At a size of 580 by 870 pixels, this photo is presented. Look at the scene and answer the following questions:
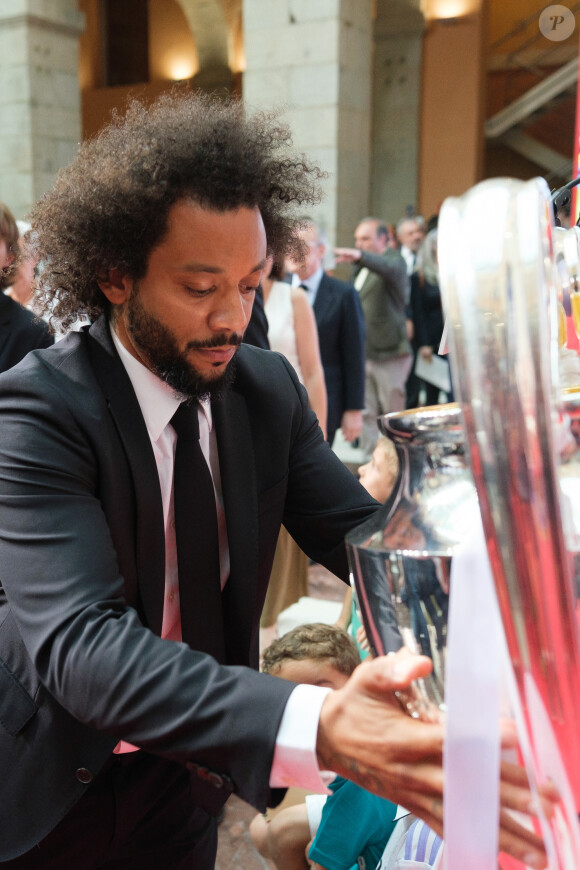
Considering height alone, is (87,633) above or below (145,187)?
below

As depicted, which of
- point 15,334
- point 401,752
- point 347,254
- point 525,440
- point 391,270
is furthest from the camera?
point 391,270

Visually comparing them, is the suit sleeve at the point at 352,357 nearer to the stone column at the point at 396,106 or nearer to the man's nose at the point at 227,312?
the man's nose at the point at 227,312

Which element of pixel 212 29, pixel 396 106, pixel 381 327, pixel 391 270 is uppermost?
pixel 212 29

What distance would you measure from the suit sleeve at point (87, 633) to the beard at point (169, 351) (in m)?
0.10

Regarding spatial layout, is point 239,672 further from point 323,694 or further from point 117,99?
point 117,99

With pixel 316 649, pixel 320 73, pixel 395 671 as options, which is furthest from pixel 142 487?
pixel 320 73

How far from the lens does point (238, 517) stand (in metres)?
1.13

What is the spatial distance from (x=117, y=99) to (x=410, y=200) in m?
6.14

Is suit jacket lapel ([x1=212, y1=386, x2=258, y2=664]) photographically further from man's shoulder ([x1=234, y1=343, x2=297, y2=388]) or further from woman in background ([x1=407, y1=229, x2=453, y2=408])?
woman in background ([x1=407, y1=229, x2=453, y2=408])

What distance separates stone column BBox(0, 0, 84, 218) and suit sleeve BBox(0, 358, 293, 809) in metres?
7.62

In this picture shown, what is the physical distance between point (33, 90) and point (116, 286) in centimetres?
793

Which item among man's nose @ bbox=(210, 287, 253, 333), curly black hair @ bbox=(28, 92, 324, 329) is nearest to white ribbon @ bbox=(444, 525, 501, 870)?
man's nose @ bbox=(210, 287, 253, 333)

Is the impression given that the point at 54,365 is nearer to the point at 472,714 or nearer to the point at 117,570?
the point at 117,570

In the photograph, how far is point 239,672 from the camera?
2.51 feet
